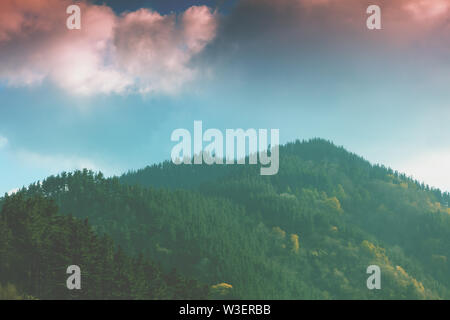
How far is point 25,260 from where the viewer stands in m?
94.6

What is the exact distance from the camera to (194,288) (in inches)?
4722

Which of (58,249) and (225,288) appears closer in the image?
(58,249)

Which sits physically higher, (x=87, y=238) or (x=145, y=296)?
(x=87, y=238)
